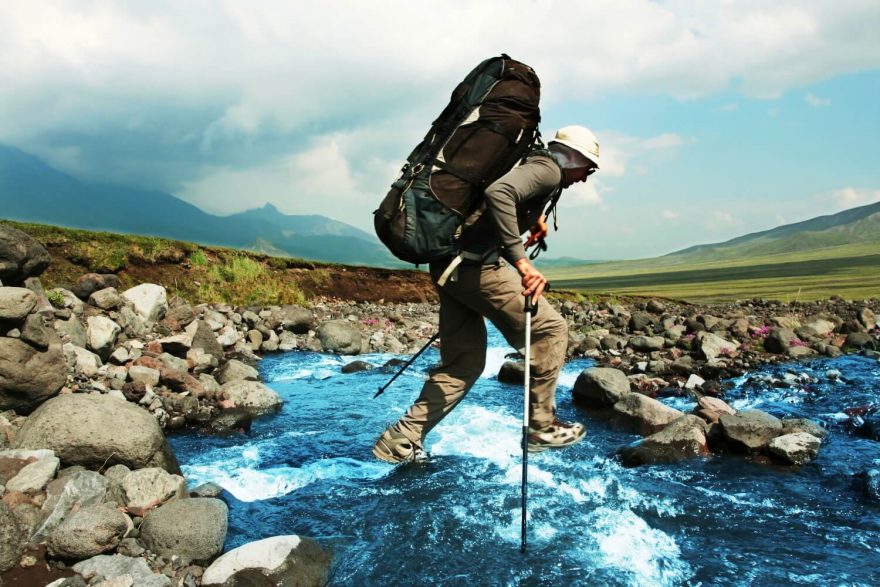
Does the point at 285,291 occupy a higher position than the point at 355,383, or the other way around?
the point at 285,291

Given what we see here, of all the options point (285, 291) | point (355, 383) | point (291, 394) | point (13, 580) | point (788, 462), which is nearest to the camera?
point (13, 580)

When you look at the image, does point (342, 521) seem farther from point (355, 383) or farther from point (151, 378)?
point (355, 383)

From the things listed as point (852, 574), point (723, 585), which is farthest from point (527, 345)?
point (852, 574)

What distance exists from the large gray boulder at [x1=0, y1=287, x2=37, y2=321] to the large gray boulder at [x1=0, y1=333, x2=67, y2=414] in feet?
1.01

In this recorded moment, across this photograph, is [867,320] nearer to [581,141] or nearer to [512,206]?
[581,141]

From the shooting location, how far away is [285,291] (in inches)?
901

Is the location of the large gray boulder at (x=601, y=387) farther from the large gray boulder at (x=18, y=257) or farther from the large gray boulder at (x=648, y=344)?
the large gray boulder at (x=18, y=257)

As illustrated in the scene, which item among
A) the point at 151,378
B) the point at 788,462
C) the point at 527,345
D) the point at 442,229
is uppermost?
the point at 442,229

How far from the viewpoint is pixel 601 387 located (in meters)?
10.1

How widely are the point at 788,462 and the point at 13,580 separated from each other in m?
8.19

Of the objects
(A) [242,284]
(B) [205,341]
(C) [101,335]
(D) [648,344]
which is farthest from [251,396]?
(A) [242,284]

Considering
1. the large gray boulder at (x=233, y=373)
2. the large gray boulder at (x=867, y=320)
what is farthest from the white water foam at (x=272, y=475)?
the large gray boulder at (x=867, y=320)

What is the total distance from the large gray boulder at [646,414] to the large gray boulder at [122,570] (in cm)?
690

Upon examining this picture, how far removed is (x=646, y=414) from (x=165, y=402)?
310 inches
